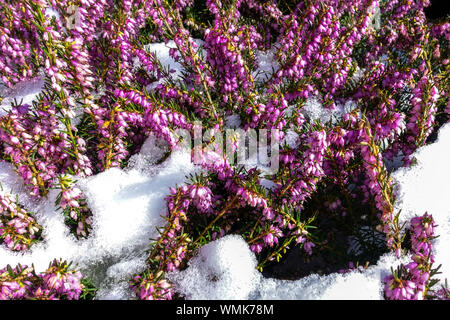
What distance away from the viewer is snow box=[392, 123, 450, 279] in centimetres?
235

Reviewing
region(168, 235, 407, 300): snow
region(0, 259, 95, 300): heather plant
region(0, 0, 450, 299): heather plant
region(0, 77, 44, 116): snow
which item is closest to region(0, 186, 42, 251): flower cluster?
region(0, 0, 450, 299): heather plant

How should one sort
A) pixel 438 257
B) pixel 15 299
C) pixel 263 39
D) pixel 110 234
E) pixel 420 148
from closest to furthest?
pixel 15 299
pixel 438 257
pixel 110 234
pixel 420 148
pixel 263 39

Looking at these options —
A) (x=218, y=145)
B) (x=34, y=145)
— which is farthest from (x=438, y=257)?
(x=34, y=145)

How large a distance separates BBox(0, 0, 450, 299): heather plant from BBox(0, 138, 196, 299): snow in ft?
0.30

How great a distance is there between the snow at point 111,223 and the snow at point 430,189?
1.71 meters

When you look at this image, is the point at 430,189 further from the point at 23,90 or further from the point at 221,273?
the point at 23,90

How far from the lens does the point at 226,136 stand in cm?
262

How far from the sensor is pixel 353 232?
2.51 metres

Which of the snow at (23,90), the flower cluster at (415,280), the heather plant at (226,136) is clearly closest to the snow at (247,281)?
the heather plant at (226,136)

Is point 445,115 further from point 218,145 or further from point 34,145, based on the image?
point 34,145

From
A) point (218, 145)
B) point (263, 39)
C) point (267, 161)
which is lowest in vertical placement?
point (267, 161)

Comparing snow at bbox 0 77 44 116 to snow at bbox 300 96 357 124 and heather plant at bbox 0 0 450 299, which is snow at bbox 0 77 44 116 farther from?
snow at bbox 300 96 357 124

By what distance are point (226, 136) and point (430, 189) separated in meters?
1.68

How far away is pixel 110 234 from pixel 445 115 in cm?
327
